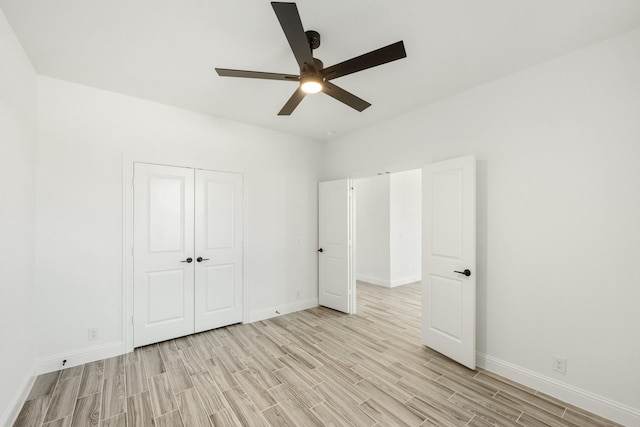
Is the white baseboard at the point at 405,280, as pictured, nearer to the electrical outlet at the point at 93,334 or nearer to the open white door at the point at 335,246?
the open white door at the point at 335,246

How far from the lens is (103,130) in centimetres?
299

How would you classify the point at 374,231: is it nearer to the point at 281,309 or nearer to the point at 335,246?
the point at 335,246

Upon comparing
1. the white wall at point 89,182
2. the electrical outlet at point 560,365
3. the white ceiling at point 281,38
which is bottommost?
the electrical outlet at point 560,365

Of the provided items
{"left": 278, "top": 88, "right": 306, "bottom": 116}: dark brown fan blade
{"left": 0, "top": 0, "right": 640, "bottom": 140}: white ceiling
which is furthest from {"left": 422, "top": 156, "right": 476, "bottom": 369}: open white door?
{"left": 278, "top": 88, "right": 306, "bottom": 116}: dark brown fan blade

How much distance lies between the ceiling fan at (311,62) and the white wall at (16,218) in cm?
163

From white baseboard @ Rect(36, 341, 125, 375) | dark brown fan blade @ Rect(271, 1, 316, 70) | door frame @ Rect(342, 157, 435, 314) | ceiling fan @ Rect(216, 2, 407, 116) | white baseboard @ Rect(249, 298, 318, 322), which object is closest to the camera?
dark brown fan blade @ Rect(271, 1, 316, 70)

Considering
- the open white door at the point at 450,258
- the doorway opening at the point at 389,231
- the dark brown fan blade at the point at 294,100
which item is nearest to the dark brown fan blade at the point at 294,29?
the dark brown fan blade at the point at 294,100

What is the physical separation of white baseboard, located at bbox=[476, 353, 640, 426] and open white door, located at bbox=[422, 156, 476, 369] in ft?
0.73

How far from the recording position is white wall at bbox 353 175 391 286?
6070 millimetres

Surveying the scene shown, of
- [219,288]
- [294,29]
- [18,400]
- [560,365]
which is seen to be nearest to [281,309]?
[219,288]

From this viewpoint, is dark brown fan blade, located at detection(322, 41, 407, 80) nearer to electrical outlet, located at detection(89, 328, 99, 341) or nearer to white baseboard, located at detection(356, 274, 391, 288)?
electrical outlet, located at detection(89, 328, 99, 341)

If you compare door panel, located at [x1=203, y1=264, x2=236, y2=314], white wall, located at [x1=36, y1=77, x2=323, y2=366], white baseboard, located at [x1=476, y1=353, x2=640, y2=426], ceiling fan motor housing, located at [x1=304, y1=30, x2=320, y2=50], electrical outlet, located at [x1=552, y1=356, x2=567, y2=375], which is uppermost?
ceiling fan motor housing, located at [x1=304, y1=30, x2=320, y2=50]

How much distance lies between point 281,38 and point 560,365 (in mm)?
3601

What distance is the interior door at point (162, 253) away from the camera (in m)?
3.19
